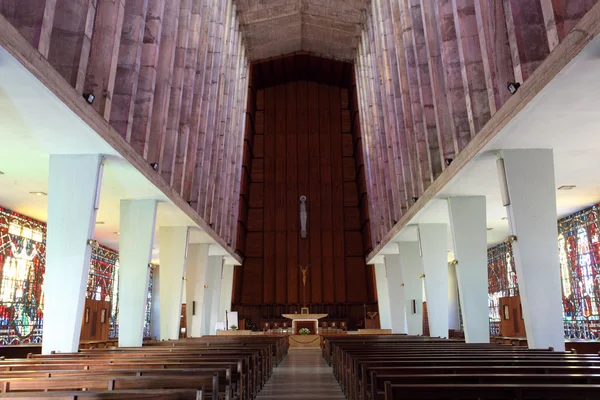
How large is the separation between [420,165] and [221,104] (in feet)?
Answer: 27.1

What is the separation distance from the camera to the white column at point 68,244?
8680mm

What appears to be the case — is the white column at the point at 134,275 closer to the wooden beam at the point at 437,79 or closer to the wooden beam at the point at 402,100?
the wooden beam at the point at 437,79

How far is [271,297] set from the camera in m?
27.7

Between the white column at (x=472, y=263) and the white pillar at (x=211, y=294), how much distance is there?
1032cm

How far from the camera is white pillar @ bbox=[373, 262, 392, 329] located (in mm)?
23656

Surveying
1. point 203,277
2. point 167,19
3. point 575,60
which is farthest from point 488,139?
point 203,277

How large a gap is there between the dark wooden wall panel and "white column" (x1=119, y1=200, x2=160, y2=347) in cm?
1579

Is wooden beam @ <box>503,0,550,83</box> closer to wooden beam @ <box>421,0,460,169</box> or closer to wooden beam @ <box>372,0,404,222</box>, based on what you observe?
wooden beam @ <box>421,0,460,169</box>

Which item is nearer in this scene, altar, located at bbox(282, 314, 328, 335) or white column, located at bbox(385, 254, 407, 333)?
white column, located at bbox(385, 254, 407, 333)

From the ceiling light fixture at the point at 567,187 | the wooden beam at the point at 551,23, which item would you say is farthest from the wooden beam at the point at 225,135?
the wooden beam at the point at 551,23

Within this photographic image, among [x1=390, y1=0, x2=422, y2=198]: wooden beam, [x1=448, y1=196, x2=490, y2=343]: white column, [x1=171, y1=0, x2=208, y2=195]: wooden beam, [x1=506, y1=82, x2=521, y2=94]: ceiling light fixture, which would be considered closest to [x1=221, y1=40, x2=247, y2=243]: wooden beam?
[x1=171, y1=0, x2=208, y2=195]: wooden beam

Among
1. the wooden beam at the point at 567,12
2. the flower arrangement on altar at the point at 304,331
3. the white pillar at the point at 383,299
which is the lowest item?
the flower arrangement on altar at the point at 304,331

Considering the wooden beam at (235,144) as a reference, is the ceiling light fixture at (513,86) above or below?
below

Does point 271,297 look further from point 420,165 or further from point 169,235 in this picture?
point 420,165
